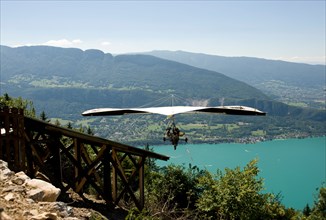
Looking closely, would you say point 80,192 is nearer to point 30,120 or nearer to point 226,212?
point 30,120

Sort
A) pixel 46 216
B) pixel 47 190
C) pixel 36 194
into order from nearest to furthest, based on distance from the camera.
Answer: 1. pixel 46 216
2. pixel 36 194
3. pixel 47 190

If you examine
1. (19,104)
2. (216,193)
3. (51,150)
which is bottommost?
(216,193)

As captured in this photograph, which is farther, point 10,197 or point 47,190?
point 47,190

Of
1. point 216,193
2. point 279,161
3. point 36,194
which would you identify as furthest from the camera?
point 279,161

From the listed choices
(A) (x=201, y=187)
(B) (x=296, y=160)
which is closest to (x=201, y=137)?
(B) (x=296, y=160)

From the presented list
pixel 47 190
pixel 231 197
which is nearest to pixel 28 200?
pixel 47 190

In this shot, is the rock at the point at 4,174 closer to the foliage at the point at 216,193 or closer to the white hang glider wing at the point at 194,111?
the white hang glider wing at the point at 194,111

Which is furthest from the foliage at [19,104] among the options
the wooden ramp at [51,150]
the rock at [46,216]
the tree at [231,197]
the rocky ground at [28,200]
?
the rock at [46,216]

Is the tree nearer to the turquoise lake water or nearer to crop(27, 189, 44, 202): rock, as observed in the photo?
crop(27, 189, 44, 202): rock

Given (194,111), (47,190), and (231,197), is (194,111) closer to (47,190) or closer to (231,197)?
(47,190)
